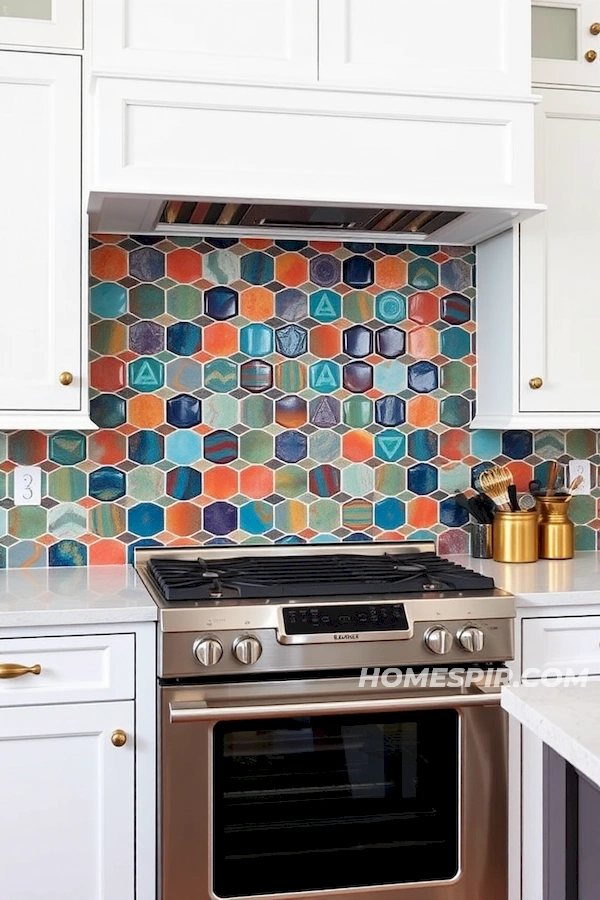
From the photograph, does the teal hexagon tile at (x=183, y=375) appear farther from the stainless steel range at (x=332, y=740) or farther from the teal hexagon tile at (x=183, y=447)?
the stainless steel range at (x=332, y=740)

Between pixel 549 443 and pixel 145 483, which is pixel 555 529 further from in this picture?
pixel 145 483

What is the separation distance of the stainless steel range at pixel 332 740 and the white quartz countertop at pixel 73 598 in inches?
3.4

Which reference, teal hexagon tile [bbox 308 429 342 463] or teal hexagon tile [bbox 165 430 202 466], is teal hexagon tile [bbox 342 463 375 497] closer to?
teal hexagon tile [bbox 308 429 342 463]

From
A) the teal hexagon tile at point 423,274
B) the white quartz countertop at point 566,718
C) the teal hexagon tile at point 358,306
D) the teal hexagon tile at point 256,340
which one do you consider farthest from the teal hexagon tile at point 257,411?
the white quartz countertop at point 566,718

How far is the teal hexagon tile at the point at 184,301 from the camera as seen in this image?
9.30ft

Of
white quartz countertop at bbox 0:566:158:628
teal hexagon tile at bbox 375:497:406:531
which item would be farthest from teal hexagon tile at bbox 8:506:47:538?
teal hexagon tile at bbox 375:497:406:531

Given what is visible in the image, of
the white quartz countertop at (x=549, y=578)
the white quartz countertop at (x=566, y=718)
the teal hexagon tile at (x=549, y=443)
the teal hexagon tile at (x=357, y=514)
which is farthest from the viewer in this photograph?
the teal hexagon tile at (x=549, y=443)

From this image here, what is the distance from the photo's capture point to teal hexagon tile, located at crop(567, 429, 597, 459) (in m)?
3.11

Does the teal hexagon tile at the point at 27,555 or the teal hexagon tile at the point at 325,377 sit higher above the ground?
the teal hexagon tile at the point at 325,377

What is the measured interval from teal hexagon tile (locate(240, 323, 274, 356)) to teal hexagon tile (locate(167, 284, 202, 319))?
15cm

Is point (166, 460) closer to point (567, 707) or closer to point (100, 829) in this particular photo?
point (100, 829)

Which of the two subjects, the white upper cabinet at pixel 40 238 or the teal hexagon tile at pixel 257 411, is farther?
the teal hexagon tile at pixel 257 411

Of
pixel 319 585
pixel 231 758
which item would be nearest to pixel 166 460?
pixel 319 585

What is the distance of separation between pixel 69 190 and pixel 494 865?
1.85 m
